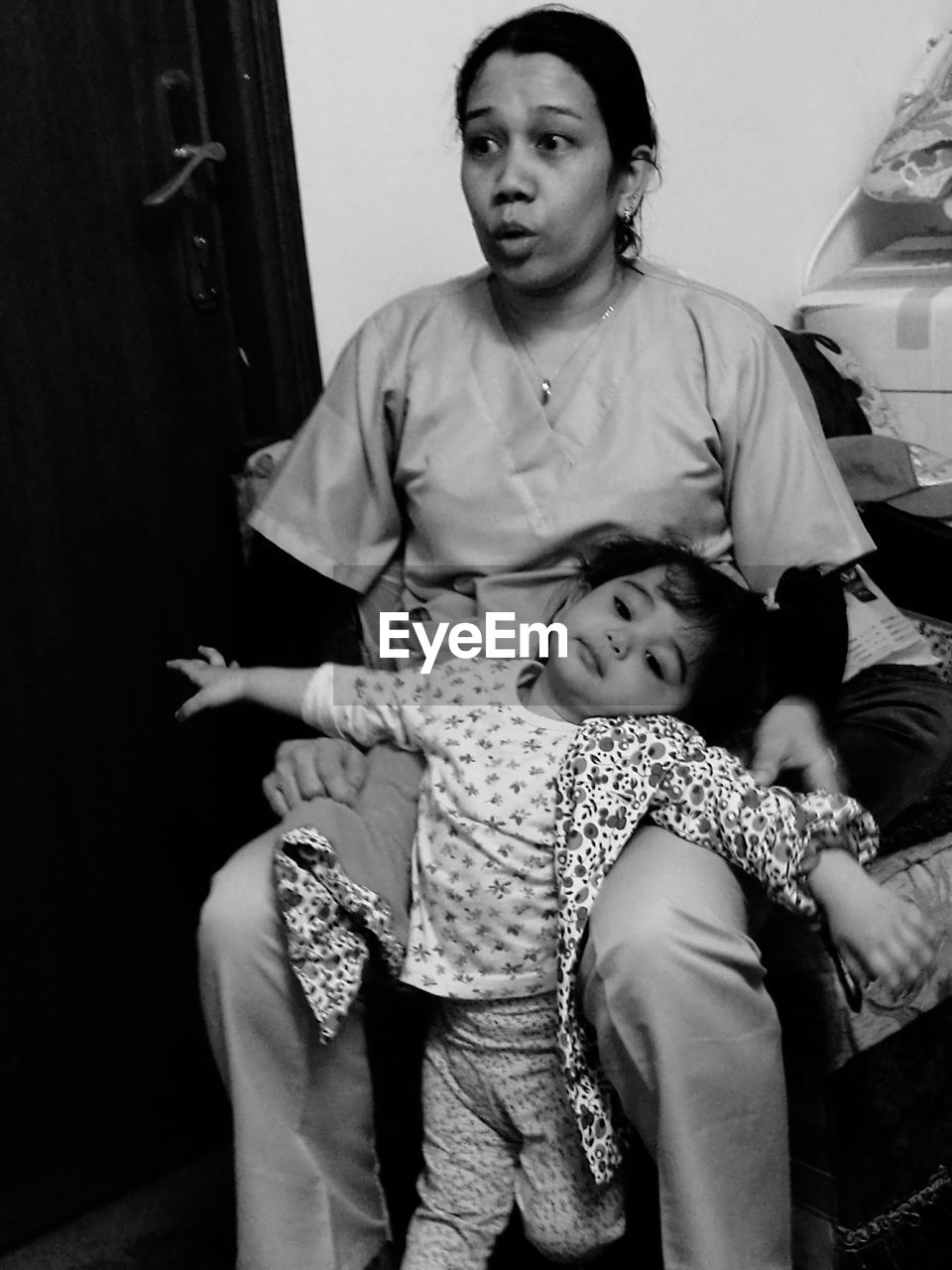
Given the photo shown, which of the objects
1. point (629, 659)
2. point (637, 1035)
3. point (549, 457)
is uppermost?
point (549, 457)

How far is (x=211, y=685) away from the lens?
141 cm

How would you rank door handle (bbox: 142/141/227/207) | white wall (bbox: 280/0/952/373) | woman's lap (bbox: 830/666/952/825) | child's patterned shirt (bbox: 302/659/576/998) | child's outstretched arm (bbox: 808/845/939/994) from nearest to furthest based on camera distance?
child's outstretched arm (bbox: 808/845/939/994)
child's patterned shirt (bbox: 302/659/576/998)
woman's lap (bbox: 830/666/952/825)
door handle (bbox: 142/141/227/207)
white wall (bbox: 280/0/952/373)

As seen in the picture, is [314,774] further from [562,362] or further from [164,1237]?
[164,1237]

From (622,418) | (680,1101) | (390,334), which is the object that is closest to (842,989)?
(680,1101)

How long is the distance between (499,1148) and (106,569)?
0.80 m

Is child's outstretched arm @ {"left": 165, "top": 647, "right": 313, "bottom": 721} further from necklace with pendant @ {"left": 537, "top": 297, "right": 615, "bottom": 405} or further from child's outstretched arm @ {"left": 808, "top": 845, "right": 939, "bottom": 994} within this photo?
child's outstretched arm @ {"left": 808, "top": 845, "right": 939, "bottom": 994}

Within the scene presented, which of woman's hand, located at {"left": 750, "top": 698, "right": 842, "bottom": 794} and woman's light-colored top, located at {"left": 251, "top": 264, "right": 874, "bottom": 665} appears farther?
woman's light-colored top, located at {"left": 251, "top": 264, "right": 874, "bottom": 665}

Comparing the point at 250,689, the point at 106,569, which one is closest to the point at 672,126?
the point at 106,569

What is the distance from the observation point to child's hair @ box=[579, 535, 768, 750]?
4.33 feet

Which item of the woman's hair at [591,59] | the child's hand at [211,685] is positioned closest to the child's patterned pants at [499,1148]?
the child's hand at [211,685]

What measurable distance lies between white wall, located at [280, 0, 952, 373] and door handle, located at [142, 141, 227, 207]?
0.12 metres

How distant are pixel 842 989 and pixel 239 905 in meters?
0.54

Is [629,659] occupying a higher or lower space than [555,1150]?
higher

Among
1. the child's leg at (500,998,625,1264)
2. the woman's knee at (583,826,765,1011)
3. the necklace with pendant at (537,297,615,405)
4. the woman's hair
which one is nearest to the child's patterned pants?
the child's leg at (500,998,625,1264)
